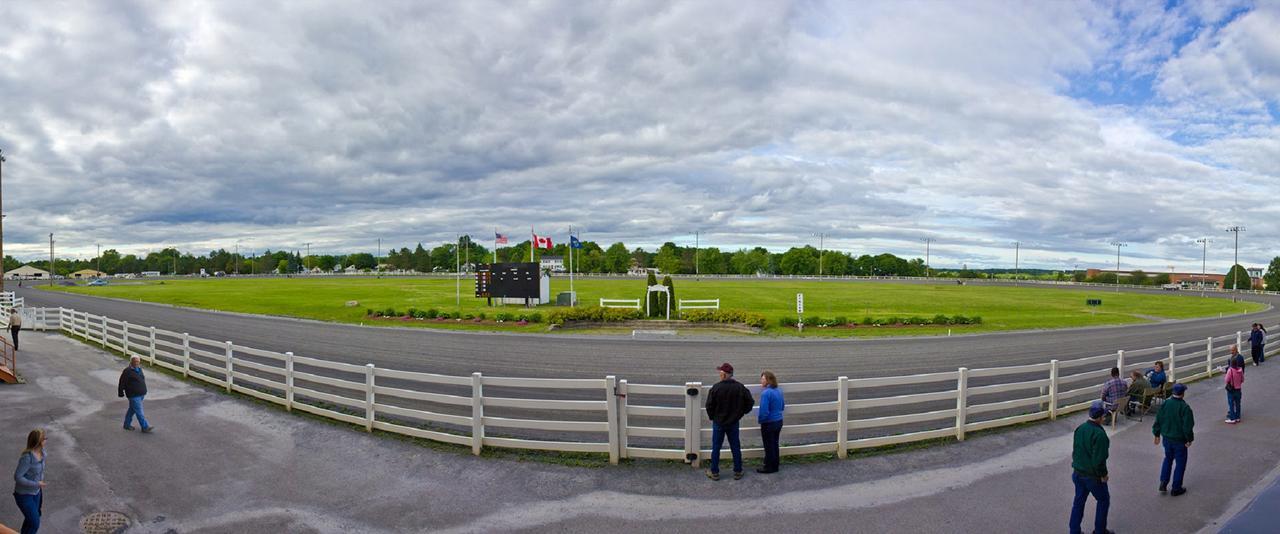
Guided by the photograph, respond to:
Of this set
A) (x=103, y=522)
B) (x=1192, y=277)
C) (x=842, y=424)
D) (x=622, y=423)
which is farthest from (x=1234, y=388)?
(x=1192, y=277)

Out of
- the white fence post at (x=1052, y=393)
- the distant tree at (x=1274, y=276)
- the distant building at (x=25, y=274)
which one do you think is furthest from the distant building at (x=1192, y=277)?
the distant building at (x=25, y=274)

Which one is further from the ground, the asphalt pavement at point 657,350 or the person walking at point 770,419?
the person walking at point 770,419

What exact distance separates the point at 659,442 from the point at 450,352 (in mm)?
14924

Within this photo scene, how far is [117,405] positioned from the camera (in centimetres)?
1297

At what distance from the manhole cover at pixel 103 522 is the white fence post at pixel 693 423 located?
7010 millimetres

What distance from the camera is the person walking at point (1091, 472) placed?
22.0 feet

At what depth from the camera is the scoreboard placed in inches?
1702

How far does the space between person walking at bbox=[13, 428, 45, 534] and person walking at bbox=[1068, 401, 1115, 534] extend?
11545 mm

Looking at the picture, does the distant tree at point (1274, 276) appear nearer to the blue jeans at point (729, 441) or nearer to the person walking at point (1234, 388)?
the person walking at point (1234, 388)

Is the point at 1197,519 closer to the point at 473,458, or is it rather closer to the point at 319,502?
the point at 473,458

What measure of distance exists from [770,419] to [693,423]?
1.10m

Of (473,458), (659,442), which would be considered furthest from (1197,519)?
(473,458)

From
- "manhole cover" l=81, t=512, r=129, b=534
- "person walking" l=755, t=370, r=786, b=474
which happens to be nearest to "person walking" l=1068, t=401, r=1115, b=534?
"person walking" l=755, t=370, r=786, b=474

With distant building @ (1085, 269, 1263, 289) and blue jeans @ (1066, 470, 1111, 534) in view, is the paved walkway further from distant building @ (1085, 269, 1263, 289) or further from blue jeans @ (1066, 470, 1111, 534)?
distant building @ (1085, 269, 1263, 289)
